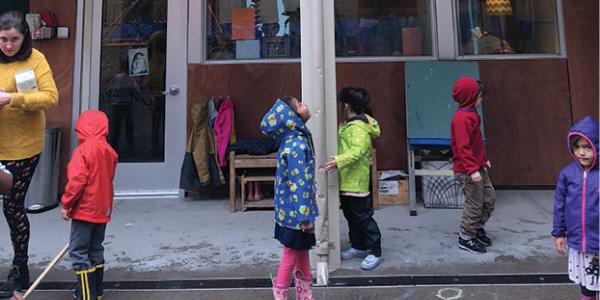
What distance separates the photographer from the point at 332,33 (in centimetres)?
337

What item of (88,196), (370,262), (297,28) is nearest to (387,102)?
(297,28)

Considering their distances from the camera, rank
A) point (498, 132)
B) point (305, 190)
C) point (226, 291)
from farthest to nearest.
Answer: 1. point (498, 132)
2. point (226, 291)
3. point (305, 190)

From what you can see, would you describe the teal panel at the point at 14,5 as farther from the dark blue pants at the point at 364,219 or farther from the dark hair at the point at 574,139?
the dark hair at the point at 574,139

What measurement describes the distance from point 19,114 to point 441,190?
12.5 ft

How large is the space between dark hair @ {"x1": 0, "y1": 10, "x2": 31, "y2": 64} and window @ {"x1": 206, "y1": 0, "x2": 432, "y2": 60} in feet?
9.36

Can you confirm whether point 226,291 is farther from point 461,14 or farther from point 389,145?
point 461,14

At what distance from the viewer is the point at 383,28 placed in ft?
19.2

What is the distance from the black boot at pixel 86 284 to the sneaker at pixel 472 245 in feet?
8.82

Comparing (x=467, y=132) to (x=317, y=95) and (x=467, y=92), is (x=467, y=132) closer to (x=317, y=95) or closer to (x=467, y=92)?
(x=467, y=92)

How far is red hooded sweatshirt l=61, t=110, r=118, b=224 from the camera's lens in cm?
279

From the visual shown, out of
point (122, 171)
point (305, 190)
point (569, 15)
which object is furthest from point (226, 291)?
point (569, 15)

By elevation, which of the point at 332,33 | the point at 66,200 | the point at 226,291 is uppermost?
the point at 332,33

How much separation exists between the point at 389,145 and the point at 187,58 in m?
2.56

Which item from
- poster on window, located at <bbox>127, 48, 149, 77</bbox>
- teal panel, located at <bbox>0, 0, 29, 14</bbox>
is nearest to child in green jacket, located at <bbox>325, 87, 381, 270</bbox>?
poster on window, located at <bbox>127, 48, 149, 77</bbox>
